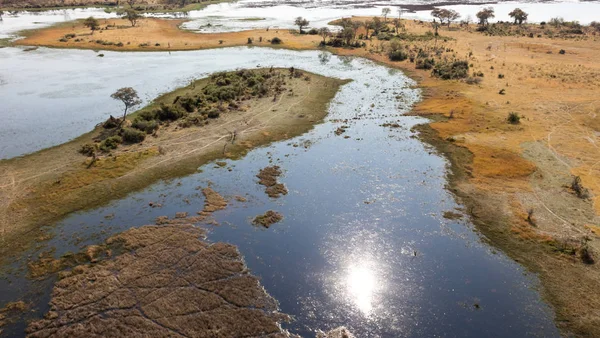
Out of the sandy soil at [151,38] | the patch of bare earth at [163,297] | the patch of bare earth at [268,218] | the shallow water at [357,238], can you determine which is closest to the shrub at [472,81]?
the shallow water at [357,238]

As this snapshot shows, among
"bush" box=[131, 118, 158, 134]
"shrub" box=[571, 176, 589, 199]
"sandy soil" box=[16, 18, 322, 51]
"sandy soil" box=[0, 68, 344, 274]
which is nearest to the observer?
"sandy soil" box=[0, 68, 344, 274]

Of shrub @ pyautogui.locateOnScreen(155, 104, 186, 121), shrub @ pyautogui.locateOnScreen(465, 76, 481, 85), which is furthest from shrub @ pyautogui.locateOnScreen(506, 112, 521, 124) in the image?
shrub @ pyautogui.locateOnScreen(155, 104, 186, 121)

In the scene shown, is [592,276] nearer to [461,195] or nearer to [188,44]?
[461,195]

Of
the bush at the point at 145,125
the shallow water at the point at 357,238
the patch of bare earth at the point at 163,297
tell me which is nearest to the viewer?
the patch of bare earth at the point at 163,297

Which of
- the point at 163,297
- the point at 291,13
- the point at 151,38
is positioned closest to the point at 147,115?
the point at 163,297

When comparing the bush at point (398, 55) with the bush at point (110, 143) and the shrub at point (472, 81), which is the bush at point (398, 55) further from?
the bush at point (110, 143)

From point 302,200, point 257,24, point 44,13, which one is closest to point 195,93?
point 302,200

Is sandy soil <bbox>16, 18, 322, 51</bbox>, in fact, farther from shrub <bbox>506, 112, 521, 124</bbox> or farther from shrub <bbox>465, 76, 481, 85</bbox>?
shrub <bbox>506, 112, 521, 124</bbox>
